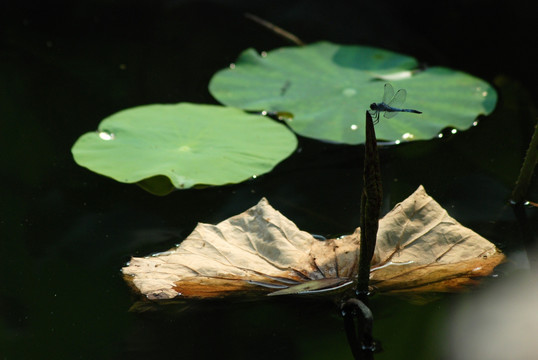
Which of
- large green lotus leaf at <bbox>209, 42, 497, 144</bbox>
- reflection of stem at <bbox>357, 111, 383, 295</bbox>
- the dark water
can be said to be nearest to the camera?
reflection of stem at <bbox>357, 111, 383, 295</bbox>

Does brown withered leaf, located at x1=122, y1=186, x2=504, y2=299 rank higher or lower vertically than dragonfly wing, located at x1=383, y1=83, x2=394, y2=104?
lower

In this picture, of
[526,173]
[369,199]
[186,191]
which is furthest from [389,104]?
[186,191]

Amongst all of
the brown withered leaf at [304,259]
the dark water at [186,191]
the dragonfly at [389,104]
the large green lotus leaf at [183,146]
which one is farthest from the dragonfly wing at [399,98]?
the large green lotus leaf at [183,146]

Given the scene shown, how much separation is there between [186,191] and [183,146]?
0.24m

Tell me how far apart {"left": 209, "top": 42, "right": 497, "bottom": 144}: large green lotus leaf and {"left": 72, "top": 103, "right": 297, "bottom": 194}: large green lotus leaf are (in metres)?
0.14

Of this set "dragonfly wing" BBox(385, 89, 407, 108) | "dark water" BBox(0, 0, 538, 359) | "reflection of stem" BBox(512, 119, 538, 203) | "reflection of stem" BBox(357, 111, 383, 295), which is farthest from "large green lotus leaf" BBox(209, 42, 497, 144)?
"reflection of stem" BBox(357, 111, 383, 295)

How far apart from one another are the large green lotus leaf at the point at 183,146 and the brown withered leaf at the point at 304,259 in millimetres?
390

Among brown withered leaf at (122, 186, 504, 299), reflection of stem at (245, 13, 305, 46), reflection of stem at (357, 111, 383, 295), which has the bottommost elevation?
brown withered leaf at (122, 186, 504, 299)

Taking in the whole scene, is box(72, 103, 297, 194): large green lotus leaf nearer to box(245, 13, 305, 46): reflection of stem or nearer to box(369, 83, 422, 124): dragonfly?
box(369, 83, 422, 124): dragonfly

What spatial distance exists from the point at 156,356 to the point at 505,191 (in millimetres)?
1079

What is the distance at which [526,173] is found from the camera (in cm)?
175

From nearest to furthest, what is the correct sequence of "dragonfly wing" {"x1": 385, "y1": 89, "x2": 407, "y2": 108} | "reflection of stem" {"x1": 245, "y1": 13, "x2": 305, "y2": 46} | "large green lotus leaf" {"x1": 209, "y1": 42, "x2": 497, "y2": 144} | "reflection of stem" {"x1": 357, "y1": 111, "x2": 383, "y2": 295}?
1. "reflection of stem" {"x1": 357, "y1": 111, "x2": 383, "y2": 295}
2. "dragonfly wing" {"x1": 385, "y1": 89, "x2": 407, "y2": 108}
3. "large green lotus leaf" {"x1": 209, "y1": 42, "x2": 497, "y2": 144}
4. "reflection of stem" {"x1": 245, "y1": 13, "x2": 305, "y2": 46}

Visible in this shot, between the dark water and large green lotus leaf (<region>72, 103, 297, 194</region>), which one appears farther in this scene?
large green lotus leaf (<region>72, 103, 297, 194</region>)

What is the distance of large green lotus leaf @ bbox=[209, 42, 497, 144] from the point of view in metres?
2.24
